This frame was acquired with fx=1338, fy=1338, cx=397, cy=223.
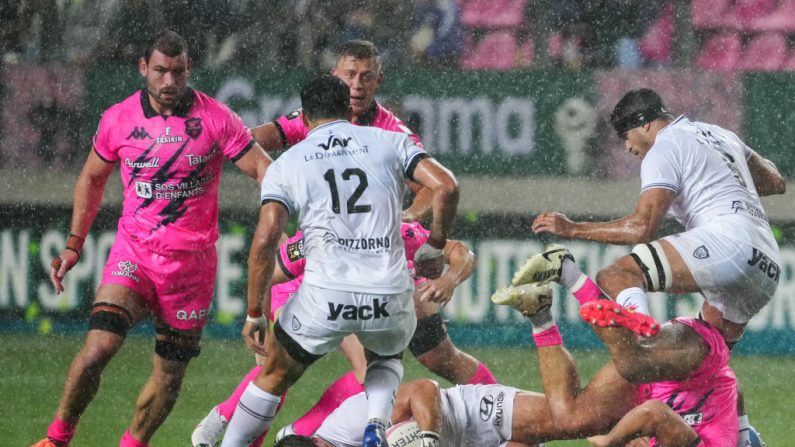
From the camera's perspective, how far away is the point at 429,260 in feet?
20.4

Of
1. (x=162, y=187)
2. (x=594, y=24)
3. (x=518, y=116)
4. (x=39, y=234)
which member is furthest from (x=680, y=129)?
(x=39, y=234)

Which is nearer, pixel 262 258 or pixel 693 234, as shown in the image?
pixel 262 258

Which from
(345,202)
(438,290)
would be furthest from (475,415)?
(345,202)

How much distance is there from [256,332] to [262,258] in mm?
392

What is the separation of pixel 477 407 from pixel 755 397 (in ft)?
10.7

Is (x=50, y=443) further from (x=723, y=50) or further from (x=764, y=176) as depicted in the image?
(x=723, y=50)

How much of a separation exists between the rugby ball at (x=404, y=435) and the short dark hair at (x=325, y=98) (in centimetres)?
146

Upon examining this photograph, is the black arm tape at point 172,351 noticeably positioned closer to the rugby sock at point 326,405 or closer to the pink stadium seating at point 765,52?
the rugby sock at point 326,405

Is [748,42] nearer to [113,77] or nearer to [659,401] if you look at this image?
[113,77]

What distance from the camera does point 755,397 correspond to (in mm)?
8953

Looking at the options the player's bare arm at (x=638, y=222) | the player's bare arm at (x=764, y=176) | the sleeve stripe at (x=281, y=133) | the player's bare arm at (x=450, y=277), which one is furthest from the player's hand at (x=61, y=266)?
the player's bare arm at (x=764, y=176)

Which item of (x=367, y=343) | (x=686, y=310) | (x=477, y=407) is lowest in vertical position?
(x=686, y=310)

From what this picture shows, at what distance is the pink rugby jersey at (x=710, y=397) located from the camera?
6383 millimetres

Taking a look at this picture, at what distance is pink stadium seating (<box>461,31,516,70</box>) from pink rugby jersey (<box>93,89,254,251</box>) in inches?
203
